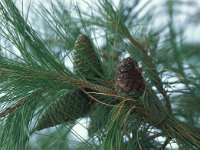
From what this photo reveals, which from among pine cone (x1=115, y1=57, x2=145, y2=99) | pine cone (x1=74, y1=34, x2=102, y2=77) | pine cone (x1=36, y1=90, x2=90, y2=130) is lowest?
pine cone (x1=36, y1=90, x2=90, y2=130)

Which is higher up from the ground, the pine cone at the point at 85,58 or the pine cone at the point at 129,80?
the pine cone at the point at 85,58

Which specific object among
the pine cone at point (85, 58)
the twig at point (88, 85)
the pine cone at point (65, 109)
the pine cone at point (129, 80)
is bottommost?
the pine cone at point (65, 109)

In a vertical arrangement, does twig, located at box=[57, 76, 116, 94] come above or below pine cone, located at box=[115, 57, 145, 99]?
below

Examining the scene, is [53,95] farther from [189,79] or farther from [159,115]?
[189,79]
